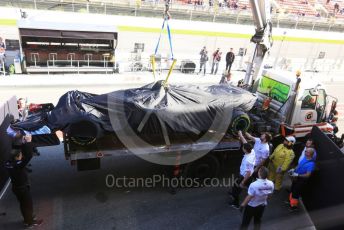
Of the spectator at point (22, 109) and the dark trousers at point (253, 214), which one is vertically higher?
the spectator at point (22, 109)

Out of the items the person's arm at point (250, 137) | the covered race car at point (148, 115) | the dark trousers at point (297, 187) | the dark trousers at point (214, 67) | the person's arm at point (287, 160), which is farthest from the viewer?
the dark trousers at point (214, 67)

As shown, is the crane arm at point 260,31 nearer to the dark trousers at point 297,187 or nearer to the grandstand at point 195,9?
the dark trousers at point 297,187

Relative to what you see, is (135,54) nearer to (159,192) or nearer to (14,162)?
(159,192)

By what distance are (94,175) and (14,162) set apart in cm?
257

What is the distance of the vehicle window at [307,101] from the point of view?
805cm

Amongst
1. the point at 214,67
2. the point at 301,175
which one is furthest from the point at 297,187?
the point at 214,67

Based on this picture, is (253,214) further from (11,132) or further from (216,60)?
(216,60)

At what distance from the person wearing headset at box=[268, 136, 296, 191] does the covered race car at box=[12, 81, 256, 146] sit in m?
0.91

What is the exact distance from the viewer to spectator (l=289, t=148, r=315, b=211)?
20.8ft

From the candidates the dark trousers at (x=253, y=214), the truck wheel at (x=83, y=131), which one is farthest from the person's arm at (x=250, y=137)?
the truck wheel at (x=83, y=131)

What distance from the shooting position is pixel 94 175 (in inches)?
300

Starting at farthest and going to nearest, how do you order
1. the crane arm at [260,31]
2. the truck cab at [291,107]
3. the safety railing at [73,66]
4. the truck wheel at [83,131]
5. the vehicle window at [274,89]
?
the safety railing at [73,66] < the crane arm at [260,31] < the vehicle window at [274,89] < the truck cab at [291,107] < the truck wheel at [83,131]

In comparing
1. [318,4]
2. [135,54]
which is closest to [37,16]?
[135,54]

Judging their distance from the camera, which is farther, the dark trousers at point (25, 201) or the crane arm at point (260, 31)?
the crane arm at point (260, 31)
